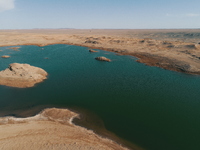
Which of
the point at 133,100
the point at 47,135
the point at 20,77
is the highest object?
the point at 20,77

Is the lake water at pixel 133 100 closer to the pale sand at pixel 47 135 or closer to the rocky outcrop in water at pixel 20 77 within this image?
the rocky outcrop in water at pixel 20 77

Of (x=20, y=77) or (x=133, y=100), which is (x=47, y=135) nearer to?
(x=133, y=100)

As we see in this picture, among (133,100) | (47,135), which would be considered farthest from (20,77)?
(133,100)

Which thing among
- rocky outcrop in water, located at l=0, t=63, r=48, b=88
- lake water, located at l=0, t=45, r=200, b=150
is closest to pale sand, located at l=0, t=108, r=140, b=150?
lake water, located at l=0, t=45, r=200, b=150

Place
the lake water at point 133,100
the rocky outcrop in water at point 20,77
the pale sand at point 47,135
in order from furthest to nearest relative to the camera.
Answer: the rocky outcrop in water at point 20,77
the lake water at point 133,100
the pale sand at point 47,135

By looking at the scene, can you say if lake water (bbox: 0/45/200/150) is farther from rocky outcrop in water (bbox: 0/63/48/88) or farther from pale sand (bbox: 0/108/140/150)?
pale sand (bbox: 0/108/140/150)

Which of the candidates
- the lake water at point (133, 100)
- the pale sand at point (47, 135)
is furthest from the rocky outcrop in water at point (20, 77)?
the pale sand at point (47, 135)

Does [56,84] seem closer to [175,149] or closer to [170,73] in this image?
[175,149]
